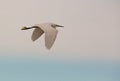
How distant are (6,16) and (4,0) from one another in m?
0.10

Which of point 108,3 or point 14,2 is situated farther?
point 108,3

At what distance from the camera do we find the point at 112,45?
1842mm

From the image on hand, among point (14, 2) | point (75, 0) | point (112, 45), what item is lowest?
point (112, 45)

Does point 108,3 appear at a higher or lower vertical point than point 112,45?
higher

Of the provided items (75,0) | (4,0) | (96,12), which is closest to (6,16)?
(4,0)

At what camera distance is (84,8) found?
178 centimetres

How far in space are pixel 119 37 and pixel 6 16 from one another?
77 centimetres

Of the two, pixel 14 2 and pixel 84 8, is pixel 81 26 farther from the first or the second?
pixel 14 2

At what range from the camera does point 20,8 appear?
1.63 m

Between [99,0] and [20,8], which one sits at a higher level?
[99,0]

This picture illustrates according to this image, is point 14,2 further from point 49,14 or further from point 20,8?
point 49,14

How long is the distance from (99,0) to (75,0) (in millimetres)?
180

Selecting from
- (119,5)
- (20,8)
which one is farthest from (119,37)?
(20,8)

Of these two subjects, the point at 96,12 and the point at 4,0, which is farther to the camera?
the point at 96,12
